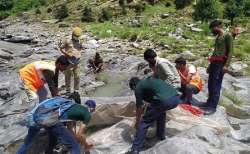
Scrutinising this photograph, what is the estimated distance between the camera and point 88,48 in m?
24.1

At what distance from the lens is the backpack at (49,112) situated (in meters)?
8.02

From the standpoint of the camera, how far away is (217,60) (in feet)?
33.9

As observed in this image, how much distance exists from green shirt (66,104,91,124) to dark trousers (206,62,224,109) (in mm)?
3490

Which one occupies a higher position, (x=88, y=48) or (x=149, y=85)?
(x=149, y=85)

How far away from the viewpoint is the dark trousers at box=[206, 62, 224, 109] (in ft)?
34.1

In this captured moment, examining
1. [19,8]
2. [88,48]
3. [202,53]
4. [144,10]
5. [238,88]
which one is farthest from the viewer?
[19,8]

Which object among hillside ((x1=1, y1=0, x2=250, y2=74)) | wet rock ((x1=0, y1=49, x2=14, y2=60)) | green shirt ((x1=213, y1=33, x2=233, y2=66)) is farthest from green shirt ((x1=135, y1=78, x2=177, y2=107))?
wet rock ((x1=0, y1=49, x2=14, y2=60))

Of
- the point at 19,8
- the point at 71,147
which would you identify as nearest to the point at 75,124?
the point at 71,147

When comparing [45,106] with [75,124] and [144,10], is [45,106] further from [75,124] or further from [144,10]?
[144,10]

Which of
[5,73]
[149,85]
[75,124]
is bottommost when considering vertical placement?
[5,73]

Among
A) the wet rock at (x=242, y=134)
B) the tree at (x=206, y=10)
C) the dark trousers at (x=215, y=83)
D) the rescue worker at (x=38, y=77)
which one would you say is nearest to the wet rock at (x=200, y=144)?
the wet rock at (x=242, y=134)

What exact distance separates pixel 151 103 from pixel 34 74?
2.57 m

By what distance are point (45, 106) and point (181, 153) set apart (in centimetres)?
222

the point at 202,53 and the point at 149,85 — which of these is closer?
the point at 149,85
